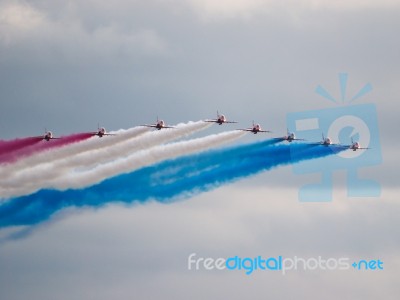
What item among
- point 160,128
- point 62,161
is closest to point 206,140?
point 160,128

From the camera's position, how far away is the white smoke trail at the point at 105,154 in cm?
11756

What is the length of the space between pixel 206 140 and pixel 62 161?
12801 millimetres

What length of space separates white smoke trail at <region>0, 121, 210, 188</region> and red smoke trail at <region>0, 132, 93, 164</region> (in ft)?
3.98

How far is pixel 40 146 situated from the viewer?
383ft

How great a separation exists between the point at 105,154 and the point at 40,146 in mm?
5711

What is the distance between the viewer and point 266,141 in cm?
12306

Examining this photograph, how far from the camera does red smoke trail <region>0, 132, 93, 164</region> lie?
4574 inches

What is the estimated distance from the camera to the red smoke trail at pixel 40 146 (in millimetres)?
116188

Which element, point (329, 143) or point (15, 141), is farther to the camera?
point (329, 143)

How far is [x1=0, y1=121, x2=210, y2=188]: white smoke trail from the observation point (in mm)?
117562

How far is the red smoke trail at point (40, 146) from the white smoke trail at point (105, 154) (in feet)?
3.98

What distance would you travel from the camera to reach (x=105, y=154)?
11800 cm

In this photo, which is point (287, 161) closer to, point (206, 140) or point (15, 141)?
point (206, 140)

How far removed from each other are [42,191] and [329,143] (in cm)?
2756
